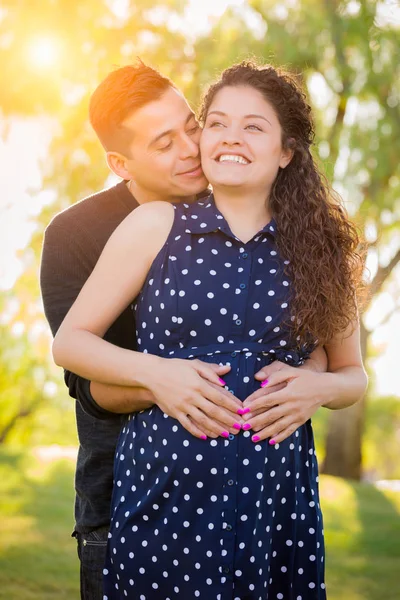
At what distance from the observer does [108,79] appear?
312 cm

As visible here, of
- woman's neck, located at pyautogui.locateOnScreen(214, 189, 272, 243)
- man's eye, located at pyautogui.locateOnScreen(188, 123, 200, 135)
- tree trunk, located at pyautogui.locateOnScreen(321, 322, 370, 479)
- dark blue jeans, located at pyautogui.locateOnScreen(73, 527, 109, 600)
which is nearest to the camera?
woman's neck, located at pyautogui.locateOnScreen(214, 189, 272, 243)

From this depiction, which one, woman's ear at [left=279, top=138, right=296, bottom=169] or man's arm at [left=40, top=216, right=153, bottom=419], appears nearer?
woman's ear at [left=279, top=138, right=296, bottom=169]

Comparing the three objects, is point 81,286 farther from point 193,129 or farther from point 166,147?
point 193,129

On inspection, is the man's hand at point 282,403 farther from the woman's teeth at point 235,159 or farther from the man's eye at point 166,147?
the man's eye at point 166,147

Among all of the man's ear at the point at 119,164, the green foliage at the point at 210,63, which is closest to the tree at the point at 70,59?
the green foliage at the point at 210,63

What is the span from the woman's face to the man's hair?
458 millimetres

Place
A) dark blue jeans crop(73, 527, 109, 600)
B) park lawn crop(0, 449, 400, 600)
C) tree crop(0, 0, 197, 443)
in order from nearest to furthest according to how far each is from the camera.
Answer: dark blue jeans crop(73, 527, 109, 600) < park lawn crop(0, 449, 400, 600) < tree crop(0, 0, 197, 443)

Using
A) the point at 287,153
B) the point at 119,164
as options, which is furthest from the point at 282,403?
the point at 119,164

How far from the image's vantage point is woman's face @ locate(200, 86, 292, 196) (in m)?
2.57

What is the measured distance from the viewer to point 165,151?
310 centimetres

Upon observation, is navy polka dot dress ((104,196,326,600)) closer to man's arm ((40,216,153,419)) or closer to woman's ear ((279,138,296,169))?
woman's ear ((279,138,296,169))

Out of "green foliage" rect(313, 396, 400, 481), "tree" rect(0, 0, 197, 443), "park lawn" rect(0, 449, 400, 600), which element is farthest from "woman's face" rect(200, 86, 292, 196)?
"green foliage" rect(313, 396, 400, 481)

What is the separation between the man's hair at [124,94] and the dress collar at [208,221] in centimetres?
66

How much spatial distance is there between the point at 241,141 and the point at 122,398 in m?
0.87
